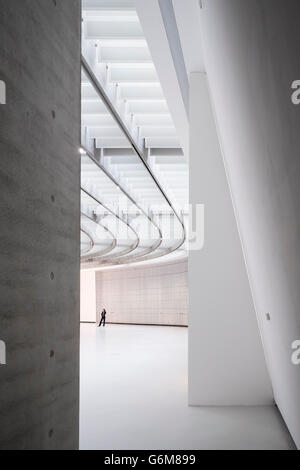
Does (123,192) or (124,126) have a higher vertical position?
(124,126)

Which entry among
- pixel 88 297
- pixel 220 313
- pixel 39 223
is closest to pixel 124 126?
pixel 220 313

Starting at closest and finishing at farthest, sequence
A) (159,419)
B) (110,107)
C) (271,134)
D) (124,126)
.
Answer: (271,134), (159,419), (110,107), (124,126)

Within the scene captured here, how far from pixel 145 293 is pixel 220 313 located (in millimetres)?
31475

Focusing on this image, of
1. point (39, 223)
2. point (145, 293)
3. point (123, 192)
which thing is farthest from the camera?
point (145, 293)

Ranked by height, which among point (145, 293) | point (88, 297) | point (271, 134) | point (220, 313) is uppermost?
point (271, 134)

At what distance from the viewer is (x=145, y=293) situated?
135 ft

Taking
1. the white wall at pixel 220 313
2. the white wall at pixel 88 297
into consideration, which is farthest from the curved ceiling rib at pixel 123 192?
the white wall at pixel 88 297

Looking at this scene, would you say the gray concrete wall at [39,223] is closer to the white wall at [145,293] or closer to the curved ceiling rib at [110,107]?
the curved ceiling rib at [110,107]

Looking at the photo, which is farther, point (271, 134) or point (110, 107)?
point (110, 107)

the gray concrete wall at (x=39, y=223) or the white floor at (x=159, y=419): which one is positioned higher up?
the gray concrete wall at (x=39, y=223)

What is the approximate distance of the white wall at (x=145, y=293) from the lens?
36.9 metres

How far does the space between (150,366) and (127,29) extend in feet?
31.1

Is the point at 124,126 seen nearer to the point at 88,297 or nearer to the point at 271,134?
the point at 271,134

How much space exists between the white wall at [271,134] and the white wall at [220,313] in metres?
3.33
